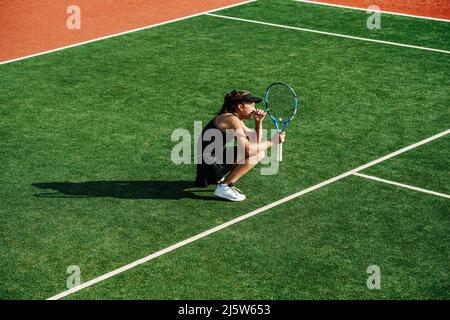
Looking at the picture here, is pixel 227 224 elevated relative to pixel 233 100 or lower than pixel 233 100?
lower

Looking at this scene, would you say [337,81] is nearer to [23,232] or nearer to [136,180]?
[136,180]

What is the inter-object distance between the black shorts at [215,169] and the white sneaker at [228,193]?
0.16 meters

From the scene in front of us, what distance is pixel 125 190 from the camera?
11930 mm

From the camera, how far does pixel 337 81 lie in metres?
16.5

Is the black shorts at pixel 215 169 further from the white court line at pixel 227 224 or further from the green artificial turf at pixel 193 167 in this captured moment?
the white court line at pixel 227 224

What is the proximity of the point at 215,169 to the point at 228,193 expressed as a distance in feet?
1.29

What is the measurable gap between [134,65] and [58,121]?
11.4 feet

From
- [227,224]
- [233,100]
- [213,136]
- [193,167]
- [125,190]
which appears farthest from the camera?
[193,167]

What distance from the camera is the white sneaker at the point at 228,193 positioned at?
38.0 feet

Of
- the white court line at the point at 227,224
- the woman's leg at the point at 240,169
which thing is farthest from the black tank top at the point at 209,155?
the white court line at the point at 227,224

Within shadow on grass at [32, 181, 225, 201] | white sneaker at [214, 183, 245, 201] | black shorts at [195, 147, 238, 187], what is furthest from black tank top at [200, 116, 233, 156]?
shadow on grass at [32, 181, 225, 201]

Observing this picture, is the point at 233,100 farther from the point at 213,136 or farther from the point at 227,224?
the point at 227,224

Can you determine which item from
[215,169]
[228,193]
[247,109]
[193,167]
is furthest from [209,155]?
[193,167]

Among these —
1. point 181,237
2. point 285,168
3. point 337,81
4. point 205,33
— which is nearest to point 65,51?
point 205,33
